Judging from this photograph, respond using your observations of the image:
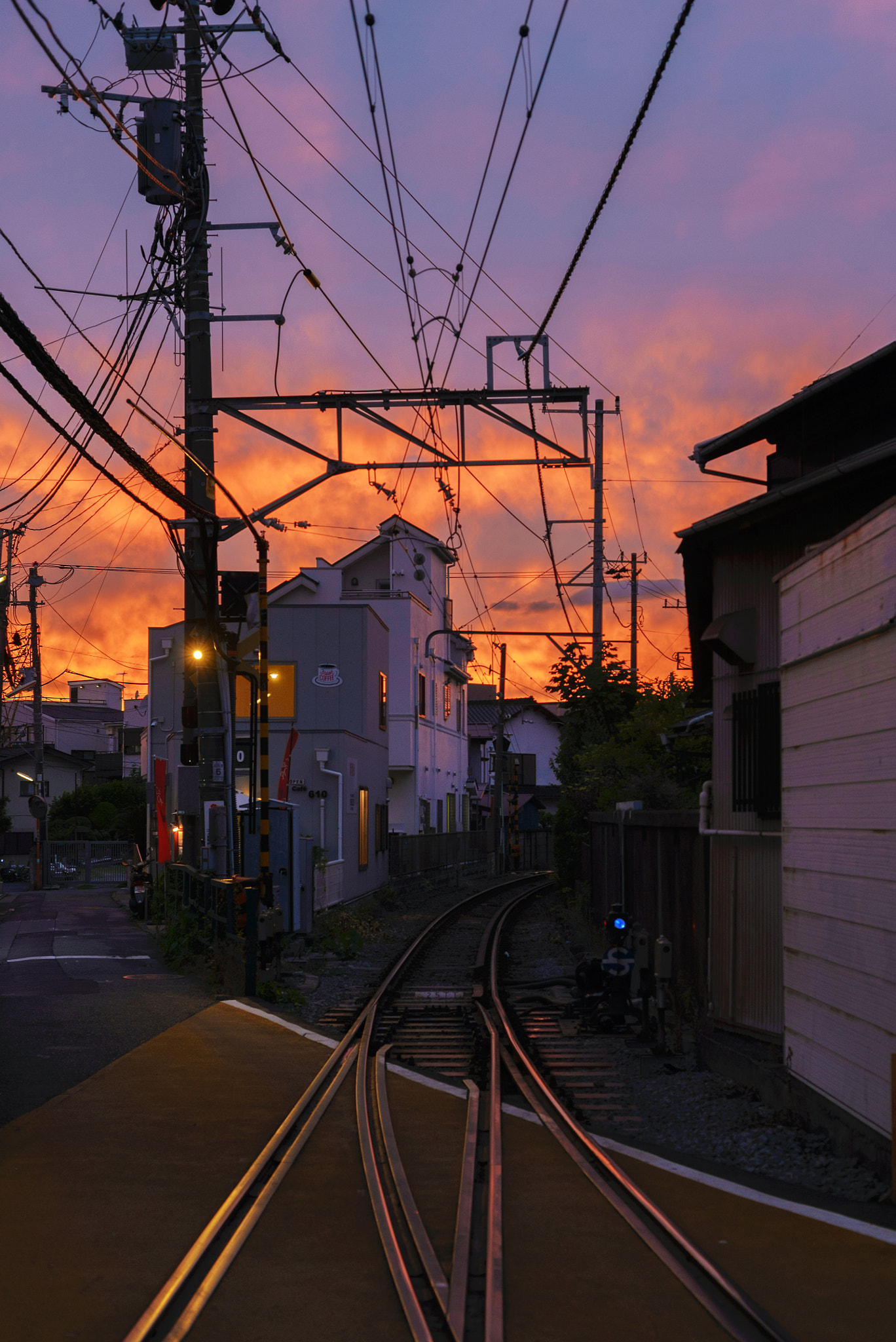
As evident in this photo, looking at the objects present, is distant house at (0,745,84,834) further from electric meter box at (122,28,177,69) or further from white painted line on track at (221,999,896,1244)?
white painted line on track at (221,999,896,1244)

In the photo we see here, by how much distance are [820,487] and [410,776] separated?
3797 cm

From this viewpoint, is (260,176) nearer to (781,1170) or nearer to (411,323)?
(411,323)

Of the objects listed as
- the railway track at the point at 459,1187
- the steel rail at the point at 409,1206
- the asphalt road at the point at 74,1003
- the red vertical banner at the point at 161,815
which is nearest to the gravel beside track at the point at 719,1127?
the railway track at the point at 459,1187

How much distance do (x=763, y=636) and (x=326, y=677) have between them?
20414 millimetres

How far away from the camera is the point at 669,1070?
444 inches

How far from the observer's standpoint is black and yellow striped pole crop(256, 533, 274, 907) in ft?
57.4

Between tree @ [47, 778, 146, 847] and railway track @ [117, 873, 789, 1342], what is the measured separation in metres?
43.5

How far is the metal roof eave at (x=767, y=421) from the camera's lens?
1209cm

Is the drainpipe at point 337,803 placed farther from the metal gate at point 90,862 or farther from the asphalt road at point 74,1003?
the metal gate at point 90,862

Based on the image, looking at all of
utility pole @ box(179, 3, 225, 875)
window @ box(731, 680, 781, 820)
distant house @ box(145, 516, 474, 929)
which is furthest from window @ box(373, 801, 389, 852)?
window @ box(731, 680, 781, 820)

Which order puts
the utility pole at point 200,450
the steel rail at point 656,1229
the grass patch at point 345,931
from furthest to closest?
the grass patch at point 345,931 → the utility pole at point 200,450 → the steel rail at point 656,1229

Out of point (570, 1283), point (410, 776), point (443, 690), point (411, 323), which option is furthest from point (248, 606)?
point (443, 690)

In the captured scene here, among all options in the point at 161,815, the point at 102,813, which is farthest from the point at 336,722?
the point at 102,813

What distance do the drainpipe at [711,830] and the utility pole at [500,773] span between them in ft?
105
